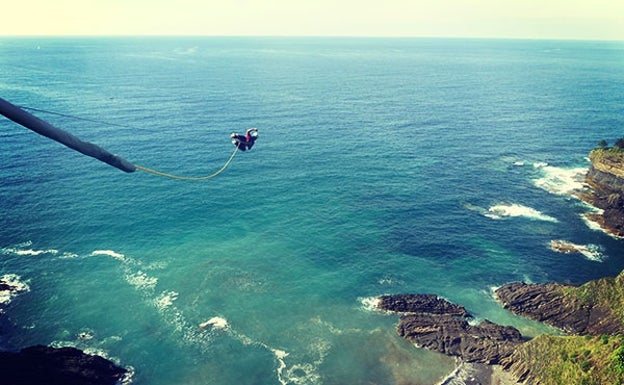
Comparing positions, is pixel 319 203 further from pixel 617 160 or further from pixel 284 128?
pixel 617 160

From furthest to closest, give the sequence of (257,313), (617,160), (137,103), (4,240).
Answer: 1. (137,103)
2. (617,160)
3. (4,240)
4. (257,313)

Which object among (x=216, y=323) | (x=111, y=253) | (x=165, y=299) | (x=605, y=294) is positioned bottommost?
(x=216, y=323)

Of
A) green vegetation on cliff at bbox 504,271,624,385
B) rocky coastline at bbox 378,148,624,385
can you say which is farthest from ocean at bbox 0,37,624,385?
green vegetation on cliff at bbox 504,271,624,385

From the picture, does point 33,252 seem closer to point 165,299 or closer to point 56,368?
point 165,299

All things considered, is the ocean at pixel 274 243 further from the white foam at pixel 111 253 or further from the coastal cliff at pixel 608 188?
the coastal cliff at pixel 608 188

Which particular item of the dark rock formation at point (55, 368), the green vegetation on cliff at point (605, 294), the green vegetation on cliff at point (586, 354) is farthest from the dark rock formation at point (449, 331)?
the dark rock formation at point (55, 368)

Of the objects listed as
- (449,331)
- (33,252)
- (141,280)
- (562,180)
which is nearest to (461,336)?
(449,331)

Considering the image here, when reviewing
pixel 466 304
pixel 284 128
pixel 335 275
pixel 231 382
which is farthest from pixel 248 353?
pixel 284 128
